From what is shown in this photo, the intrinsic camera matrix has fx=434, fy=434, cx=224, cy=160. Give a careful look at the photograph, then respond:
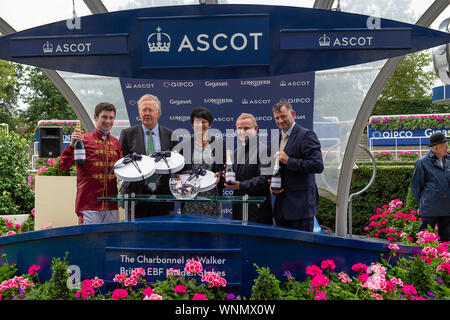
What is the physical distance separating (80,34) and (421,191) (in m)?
4.53

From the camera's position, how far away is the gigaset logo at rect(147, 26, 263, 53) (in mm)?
3625

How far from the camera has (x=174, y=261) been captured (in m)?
2.90

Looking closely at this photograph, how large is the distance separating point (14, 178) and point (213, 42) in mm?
5317

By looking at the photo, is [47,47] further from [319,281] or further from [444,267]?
[444,267]

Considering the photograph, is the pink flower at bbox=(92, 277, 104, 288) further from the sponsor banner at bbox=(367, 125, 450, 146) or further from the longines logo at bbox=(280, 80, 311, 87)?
the sponsor banner at bbox=(367, 125, 450, 146)

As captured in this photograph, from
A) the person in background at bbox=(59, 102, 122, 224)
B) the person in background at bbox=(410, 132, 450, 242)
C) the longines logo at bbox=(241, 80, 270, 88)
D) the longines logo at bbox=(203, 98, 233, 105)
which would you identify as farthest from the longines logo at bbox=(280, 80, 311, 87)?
the person in background at bbox=(59, 102, 122, 224)

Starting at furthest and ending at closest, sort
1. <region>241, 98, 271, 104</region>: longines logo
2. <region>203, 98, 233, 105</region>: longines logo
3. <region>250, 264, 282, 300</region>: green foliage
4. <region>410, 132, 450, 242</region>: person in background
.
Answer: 1. <region>203, 98, 233, 105</region>: longines logo
2. <region>241, 98, 271, 104</region>: longines logo
3. <region>410, 132, 450, 242</region>: person in background
4. <region>250, 264, 282, 300</region>: green foliage

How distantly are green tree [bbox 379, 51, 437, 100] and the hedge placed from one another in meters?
21.8

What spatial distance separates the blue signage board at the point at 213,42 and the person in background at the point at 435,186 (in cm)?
251

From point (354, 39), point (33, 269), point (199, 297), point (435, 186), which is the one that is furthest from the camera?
point (435, 186)

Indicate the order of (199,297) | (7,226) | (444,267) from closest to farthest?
1. (199,297)
2. (444,267)
3. (7,226)

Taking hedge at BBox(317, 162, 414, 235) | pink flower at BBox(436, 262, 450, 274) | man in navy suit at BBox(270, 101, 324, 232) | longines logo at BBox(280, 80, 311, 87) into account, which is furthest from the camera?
hedge at BBox(317, 162, 414, 235)

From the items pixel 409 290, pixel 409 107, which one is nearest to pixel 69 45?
pixel 409 290
